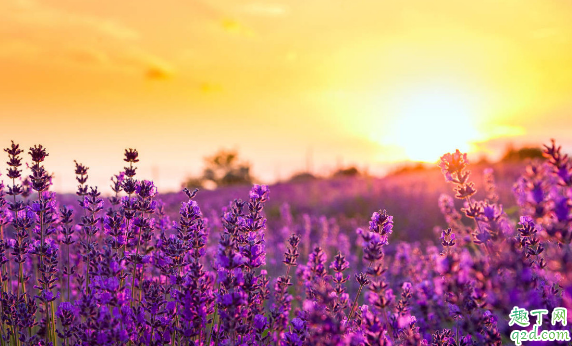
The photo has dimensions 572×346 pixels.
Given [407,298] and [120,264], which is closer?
[120,264]

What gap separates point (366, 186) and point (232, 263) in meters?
18.3

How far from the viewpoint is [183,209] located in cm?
274

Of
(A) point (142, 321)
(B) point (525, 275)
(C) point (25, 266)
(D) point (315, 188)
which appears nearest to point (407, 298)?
(B) point (525, 275)

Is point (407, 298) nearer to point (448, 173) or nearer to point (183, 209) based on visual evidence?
point (448, 173)

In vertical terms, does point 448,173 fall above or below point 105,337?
above

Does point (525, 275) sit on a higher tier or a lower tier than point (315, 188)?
lower

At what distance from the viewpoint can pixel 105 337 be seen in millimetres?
2297

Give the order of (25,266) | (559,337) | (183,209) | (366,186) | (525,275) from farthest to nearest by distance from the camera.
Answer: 1. (366,186)
2. (25,266)
3. (183,209)
4. (559,337)
5. (525,275)

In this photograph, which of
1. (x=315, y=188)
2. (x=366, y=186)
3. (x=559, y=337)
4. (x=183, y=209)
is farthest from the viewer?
(x=315, y=188)

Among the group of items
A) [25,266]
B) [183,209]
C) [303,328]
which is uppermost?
[183,209]

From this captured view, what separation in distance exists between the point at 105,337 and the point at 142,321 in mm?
322

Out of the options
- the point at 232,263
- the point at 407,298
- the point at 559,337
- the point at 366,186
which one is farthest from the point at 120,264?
the point at 366,186

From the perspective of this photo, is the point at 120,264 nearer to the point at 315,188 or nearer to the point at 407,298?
the point at 407,298

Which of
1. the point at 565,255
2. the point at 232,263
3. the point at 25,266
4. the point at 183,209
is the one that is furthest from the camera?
the point at 25,266
